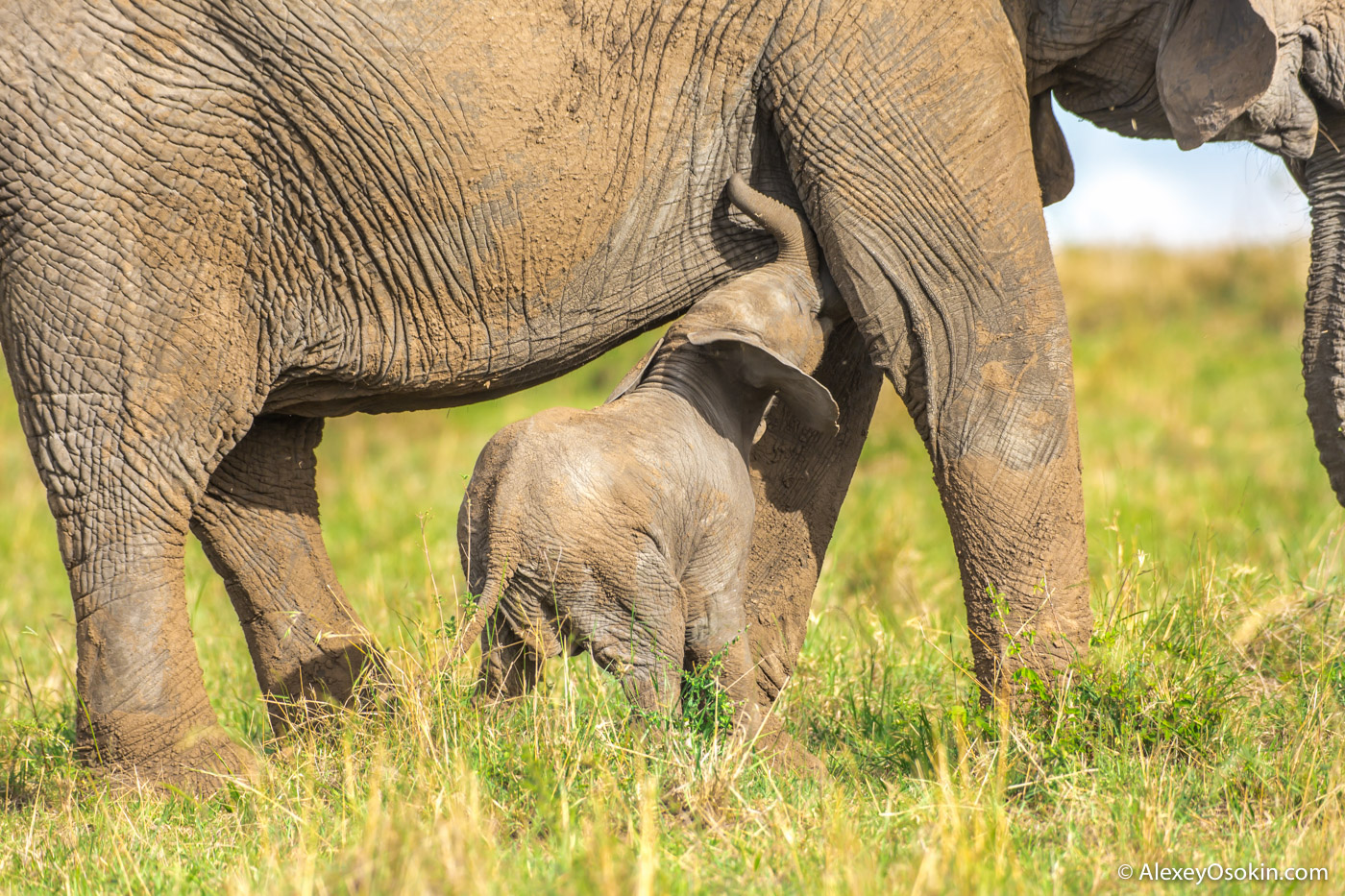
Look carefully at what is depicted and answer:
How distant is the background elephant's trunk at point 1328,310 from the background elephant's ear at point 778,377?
4.91 ft

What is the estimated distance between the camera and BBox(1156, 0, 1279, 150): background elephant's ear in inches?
159

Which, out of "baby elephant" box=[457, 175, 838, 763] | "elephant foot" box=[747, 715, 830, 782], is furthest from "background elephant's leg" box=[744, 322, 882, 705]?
"elephant foot" box=[747, 715, 830, 782]

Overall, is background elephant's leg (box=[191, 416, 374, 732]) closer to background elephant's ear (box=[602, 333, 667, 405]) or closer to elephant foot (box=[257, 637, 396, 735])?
elephant foot (box=[257, 637, 396, 735])

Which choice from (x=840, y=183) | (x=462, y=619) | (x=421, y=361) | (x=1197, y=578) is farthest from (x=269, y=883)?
(x=1197, y=578)

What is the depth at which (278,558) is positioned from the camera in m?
4.98

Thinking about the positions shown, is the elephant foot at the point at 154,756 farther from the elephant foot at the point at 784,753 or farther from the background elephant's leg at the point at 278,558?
the elephant foot at the point at 784,753

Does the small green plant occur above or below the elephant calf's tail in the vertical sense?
below

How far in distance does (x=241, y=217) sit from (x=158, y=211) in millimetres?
220

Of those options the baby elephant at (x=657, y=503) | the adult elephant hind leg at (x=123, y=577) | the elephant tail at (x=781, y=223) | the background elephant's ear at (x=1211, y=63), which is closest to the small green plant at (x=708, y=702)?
the baby elephant at (x=657, y=503)

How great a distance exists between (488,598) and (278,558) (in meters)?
1.66

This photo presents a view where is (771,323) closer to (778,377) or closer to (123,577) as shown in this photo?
(778,377)

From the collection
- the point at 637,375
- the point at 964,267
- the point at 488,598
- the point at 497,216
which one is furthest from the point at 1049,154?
the point at 488,598

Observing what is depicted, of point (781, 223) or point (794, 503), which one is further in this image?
point (794, 503)

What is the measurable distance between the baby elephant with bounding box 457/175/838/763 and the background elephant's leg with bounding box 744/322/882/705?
0.40 m
